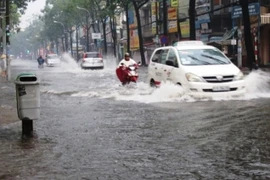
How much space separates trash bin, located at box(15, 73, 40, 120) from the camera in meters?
8.35

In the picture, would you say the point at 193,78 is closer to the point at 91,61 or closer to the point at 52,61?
the point at 91,61

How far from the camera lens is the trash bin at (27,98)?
329 inches

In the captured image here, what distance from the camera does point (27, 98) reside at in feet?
27.5

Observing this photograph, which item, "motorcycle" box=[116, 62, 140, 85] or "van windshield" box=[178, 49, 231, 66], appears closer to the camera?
"van windshield" box=[178, 49, 231, 66]

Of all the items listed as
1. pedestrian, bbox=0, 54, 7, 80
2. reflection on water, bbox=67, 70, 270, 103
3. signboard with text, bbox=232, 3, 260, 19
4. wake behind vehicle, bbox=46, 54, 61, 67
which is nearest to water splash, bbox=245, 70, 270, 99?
reflection on water, bbox=67, 70, 270, 103

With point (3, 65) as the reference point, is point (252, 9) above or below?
above

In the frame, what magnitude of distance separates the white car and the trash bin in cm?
551

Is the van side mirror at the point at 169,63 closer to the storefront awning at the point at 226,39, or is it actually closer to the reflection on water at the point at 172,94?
the reflection on water at the point at 172,94

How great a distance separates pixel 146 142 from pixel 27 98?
7.38 ft

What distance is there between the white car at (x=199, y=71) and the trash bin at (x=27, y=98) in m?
5.51

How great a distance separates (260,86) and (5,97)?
28.4 feet

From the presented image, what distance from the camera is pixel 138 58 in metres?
65.6

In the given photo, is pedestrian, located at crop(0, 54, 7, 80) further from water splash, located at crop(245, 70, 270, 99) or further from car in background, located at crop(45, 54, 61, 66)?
car in background, located at crop(45, 54, 61, 66)

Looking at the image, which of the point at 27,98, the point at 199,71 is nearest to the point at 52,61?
the point at 199,71
